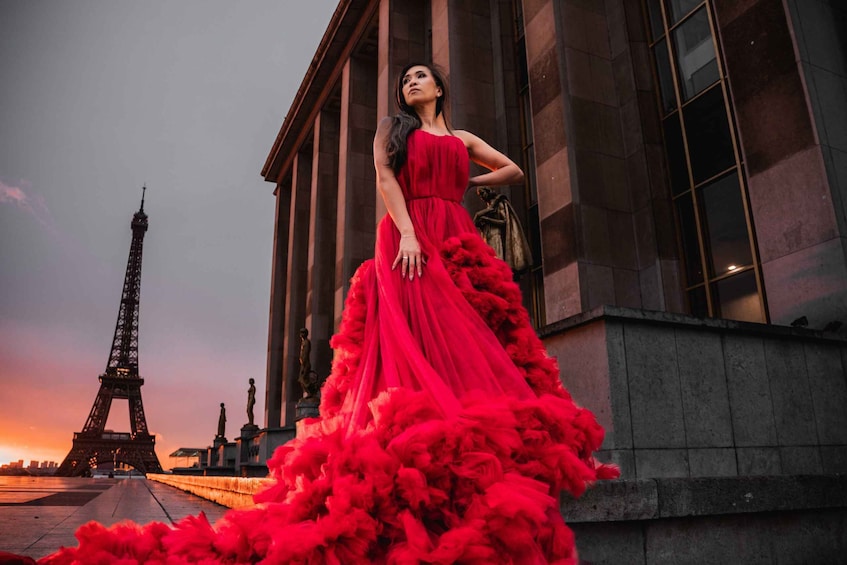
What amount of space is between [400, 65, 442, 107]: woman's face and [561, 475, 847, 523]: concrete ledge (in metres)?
2.74

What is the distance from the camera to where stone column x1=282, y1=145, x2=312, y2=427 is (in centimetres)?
2678

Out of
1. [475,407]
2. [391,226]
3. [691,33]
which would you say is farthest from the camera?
[691,33]

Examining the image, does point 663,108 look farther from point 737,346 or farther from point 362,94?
point 362,94

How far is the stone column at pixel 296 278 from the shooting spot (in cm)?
2678

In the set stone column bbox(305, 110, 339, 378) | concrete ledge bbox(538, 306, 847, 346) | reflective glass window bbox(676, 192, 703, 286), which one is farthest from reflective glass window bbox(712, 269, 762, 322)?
stone column bbox(305, 110, 339, 378)

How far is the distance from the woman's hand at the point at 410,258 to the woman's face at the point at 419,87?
41.6 inches

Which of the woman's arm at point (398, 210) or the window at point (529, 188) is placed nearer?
the woman's arm at point (398, 210)

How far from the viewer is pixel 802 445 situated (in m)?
5.61

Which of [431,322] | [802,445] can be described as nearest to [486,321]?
[431,322]

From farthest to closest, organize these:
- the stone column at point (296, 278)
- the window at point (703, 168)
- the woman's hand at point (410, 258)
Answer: the stone column at point (296, 278)
the window at point (703, 168)
the woman's hand at point (410, 258)

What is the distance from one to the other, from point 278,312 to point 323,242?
793 cm

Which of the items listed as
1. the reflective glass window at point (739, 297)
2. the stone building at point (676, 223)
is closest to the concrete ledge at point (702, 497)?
the stone building at point (676, 223)

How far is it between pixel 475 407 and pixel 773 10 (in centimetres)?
795

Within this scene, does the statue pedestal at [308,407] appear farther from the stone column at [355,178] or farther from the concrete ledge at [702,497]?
the concrete ledge at [702,497]
